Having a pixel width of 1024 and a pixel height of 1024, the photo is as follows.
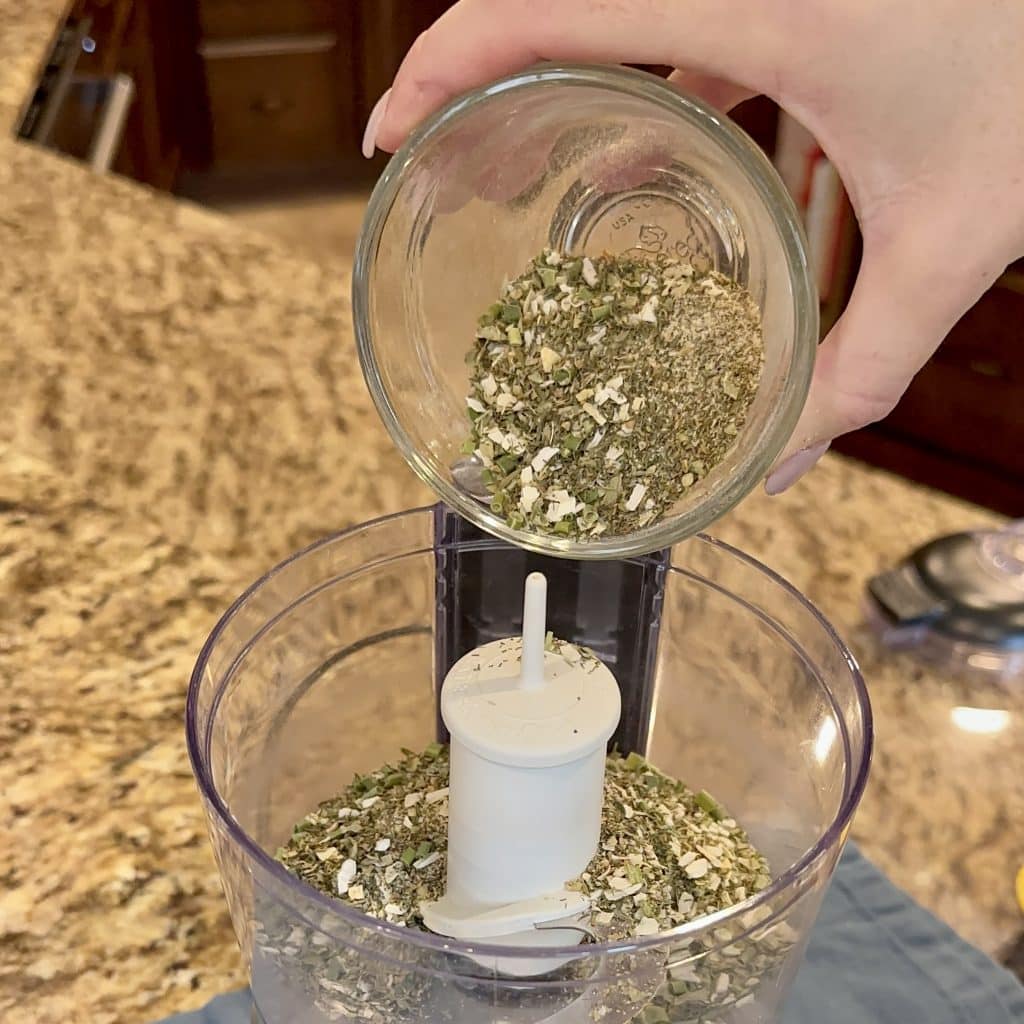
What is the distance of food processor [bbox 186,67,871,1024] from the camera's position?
0.49m

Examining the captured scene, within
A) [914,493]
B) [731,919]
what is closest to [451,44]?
[731,919]

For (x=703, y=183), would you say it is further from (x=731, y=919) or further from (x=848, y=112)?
(x=731, y=919)

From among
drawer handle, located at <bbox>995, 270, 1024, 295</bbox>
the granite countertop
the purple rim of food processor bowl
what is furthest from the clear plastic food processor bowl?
drawer handle, located at <bbox>995, 270, 1024, 295</bbox>

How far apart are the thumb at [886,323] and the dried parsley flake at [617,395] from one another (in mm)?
31

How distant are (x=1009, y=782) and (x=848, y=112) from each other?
0.46 m

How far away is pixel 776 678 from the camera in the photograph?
650mm

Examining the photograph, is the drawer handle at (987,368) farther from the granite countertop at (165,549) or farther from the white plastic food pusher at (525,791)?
the white plastic food pusher at (525,791)

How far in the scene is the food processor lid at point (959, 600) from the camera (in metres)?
0.82

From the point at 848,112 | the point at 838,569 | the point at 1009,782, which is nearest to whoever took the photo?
the point at 848,112

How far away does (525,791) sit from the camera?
0.53 metres

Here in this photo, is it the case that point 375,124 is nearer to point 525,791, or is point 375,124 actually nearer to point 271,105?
point 525,791

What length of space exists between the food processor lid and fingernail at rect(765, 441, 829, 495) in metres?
0.30

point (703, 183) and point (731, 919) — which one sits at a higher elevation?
point (703, 183)

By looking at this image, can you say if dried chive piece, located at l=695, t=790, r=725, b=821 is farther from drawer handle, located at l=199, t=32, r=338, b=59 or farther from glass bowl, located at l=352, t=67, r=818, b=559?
drawer handle, located at l=199, t=32, r=338, b=59
